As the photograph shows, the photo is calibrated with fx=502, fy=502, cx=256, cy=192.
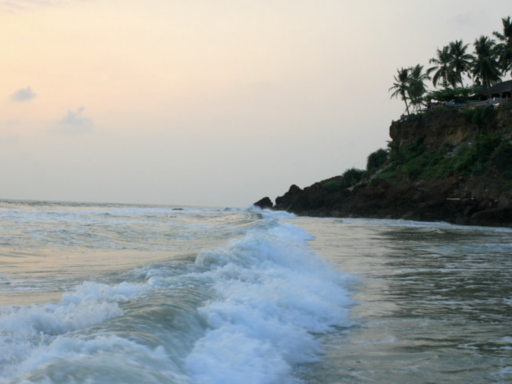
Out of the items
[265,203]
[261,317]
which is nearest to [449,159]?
[265,203]

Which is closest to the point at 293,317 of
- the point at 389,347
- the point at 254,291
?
the point at 254,291

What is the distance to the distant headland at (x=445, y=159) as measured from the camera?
3409 cm

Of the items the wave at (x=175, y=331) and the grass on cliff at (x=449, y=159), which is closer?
the wave at (x=175, y=331)

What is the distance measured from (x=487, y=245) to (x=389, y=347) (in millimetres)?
11978

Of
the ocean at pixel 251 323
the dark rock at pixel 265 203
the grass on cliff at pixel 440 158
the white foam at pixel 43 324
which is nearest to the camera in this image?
the white foam at pixel 43 324

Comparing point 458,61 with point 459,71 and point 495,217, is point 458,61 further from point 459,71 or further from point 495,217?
point 495,217

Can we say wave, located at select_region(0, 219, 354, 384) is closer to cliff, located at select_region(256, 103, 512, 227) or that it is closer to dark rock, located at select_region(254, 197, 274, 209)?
cliff, located at select_region(256, 103, 512, 227)

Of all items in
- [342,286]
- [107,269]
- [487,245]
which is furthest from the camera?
[487,245]

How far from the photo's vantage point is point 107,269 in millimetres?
8891

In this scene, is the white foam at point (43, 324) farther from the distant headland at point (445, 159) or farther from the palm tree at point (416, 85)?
the palm tree at point (416, 85)

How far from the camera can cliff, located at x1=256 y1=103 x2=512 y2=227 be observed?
32.7m

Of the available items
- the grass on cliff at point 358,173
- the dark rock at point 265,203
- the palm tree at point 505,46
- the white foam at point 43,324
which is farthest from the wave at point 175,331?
the dark rock at point 265,203

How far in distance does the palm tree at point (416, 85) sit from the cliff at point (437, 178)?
3.58 metres

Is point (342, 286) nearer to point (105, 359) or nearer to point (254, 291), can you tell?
point (254, 291)
